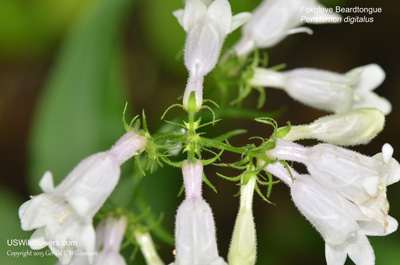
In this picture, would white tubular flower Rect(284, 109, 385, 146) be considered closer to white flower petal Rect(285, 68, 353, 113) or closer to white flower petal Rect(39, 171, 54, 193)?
white flower petal Rect(285, 68, 353, 113)

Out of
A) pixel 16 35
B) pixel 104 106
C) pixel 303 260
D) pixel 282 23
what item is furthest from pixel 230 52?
pixel 16 35

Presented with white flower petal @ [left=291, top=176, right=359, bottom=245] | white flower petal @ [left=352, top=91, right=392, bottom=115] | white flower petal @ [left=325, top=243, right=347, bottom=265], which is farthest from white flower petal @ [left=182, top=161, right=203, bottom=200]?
white flower petal @ [left=352, top=91, right=392, bottom=115]

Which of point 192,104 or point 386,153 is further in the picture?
point 192,104

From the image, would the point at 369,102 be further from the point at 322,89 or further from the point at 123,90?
the point at 123,90

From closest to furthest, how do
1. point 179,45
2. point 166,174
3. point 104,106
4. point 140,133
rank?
point 140,133
point 104,106
point 166,174
point 179,45

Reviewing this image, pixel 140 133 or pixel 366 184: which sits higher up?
pixel 140 133

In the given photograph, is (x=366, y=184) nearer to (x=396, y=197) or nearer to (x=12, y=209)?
(x=396, y=197)

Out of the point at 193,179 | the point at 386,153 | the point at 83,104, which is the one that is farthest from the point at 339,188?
the point at 83,104
